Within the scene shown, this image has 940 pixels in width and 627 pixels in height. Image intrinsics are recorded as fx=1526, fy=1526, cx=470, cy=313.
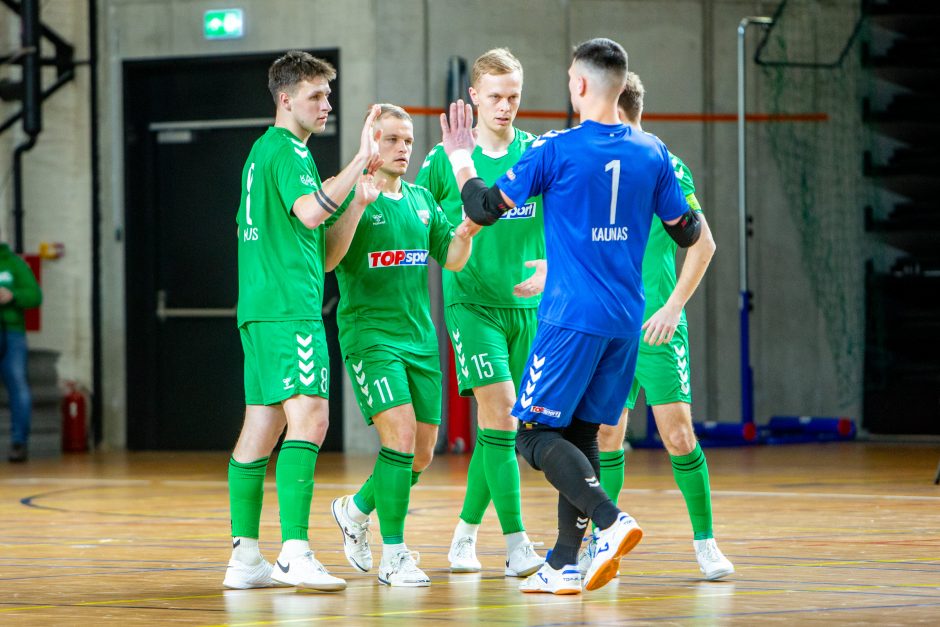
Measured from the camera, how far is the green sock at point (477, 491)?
233 inches

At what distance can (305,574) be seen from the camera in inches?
198

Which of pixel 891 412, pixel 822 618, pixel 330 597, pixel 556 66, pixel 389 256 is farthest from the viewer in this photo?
pixel 891 412

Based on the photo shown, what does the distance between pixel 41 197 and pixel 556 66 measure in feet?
17.4

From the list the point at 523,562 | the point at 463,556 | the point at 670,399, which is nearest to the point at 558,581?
the point at 523,562

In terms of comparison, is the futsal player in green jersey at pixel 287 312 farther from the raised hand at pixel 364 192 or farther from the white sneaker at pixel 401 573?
the white sneaker at pixel 401 573

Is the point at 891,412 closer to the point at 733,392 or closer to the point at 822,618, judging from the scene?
the point at 733,392

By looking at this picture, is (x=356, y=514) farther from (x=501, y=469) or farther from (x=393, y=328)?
(x=393, y=328)

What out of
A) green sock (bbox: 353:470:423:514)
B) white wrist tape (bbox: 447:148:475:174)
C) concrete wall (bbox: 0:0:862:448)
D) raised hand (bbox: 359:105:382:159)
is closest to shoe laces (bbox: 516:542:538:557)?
green sock (bbox: 353:470:423:514)

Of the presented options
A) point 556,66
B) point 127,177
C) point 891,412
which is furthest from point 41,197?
point 891,412

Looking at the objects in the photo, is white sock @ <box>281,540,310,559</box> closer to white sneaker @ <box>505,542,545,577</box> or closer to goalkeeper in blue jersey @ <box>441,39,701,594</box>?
goalkeeper in blue jersey @ <box>441,39,701,594</box>

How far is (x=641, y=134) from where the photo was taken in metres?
5.07

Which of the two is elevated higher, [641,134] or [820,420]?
[641,134]

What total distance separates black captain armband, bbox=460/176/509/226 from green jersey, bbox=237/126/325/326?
1.92 feet

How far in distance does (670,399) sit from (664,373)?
0.10 m
